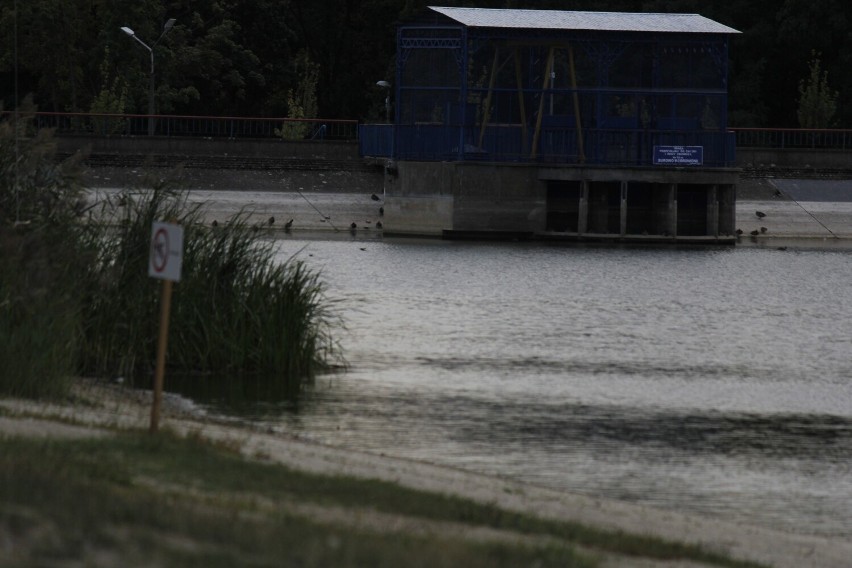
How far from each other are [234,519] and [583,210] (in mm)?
52114

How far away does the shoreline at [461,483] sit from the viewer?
14.8 metres

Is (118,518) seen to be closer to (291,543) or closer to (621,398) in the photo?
(291,543)

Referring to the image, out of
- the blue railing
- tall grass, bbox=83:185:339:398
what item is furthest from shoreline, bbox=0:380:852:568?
the blue railing

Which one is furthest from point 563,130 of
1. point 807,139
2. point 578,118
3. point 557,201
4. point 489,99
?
point 807,139

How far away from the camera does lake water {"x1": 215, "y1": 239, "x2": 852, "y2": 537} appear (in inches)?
744

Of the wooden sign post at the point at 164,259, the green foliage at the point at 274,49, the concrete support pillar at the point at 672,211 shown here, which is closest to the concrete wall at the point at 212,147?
the green foliage at the point at 274,49

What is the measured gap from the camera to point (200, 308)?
24625mm

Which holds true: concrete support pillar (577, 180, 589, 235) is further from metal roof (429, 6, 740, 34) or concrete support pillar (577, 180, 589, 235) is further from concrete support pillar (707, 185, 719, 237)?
metal roof (429, 6, 740, 34)

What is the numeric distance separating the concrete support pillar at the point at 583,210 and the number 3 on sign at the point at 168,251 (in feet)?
153

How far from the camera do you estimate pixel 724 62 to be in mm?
63719

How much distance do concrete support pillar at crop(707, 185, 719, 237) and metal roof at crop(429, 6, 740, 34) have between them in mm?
5880

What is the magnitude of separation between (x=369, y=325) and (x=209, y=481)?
66.3ft

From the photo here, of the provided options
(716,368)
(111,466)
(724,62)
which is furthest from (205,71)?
(111,466)

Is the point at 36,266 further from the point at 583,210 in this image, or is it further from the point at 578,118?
the point at 578,118
